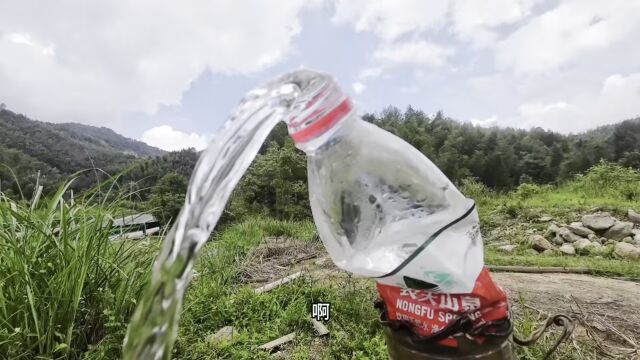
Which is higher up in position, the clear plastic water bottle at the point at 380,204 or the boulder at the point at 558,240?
the clear plastic water bottle at the point at 380,204

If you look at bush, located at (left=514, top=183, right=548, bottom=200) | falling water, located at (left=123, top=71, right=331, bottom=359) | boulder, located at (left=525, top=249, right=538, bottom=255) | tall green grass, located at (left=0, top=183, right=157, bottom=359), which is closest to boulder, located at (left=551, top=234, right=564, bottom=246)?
boulder, located at (left=525, top=249, right=538, bottom=255)

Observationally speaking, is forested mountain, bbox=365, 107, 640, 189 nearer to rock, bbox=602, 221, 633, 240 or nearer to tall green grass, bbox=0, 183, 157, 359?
rock, bbox=602, 221, 633, 240

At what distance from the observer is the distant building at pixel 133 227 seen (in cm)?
222

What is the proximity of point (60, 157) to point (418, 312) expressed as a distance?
42.5m

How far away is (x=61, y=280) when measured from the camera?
159cm

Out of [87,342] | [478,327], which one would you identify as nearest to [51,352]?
[87,342]

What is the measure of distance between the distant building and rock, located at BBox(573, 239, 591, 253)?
18.8 ft

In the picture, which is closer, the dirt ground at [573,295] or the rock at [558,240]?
the dirt ground at [573,295]

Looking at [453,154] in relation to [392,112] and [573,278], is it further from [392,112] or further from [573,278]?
[573,278]

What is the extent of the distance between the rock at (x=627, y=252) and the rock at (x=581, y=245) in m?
0.36

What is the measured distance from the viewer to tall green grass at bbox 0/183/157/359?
5.06ft

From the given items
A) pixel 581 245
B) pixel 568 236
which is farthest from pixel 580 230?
pixel 581 245

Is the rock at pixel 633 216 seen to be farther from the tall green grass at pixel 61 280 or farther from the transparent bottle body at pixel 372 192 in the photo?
the transparent bottle body at pixel 372 192

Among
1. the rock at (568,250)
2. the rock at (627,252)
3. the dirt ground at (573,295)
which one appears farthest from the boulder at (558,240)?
the dirt ground at (573,295)
